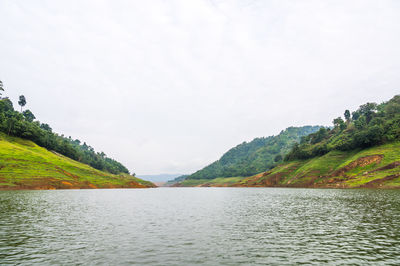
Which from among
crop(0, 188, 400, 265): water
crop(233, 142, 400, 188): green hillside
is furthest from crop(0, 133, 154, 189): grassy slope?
crop(233, 142, 400, 188): green hillside

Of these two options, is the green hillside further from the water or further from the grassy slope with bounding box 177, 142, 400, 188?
the water

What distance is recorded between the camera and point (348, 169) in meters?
159

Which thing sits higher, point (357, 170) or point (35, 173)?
point (35, 173)

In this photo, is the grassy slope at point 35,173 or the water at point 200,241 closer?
the water at point 200,241

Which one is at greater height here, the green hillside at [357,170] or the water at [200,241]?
the green hillside at [357,170]

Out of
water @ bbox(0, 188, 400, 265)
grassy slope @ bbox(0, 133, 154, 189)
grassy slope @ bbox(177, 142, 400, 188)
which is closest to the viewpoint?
water @ bbox(0, 188, 400, 265)

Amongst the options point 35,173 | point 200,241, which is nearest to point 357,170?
point 200,241

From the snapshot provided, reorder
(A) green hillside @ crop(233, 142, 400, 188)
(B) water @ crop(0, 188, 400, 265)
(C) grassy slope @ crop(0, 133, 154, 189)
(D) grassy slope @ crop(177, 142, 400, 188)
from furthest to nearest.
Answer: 1. (D) grassy slope @ crop(177, 142, 400, 188)
2. (A) green hillside @ crop(233, 142, 400, 188)
3. (C) grassy slope @ crop(0, 133, 154, 189)
4. (B) water @ crop(0, 188, 400, 265)

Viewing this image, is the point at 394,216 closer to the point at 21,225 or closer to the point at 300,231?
the point at 300,231

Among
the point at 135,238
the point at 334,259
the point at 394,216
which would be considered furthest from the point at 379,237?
the point at 135,238

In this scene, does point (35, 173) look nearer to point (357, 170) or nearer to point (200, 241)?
point (200, 241)

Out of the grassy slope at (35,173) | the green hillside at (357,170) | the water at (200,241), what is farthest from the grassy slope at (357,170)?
the grassy slope at (35,173)

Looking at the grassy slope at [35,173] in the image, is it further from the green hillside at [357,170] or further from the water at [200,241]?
the green hillside at [357,170]

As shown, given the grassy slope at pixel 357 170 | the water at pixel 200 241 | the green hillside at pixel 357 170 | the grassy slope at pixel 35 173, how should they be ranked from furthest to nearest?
1. the grassy slope at pixel 357 170
2. the green hillside at pixel 357 170
3. the grassy slope at pixel 35 173
4. the water at pixel 200 241
